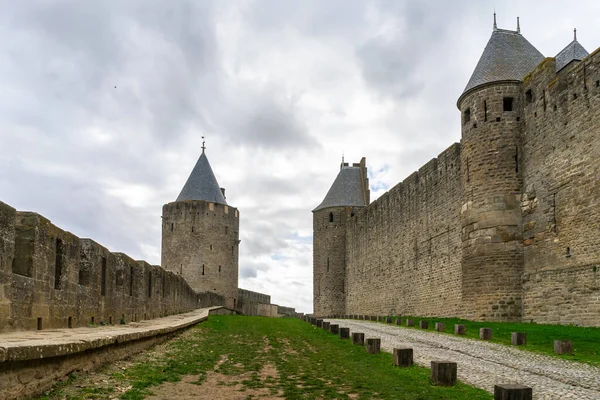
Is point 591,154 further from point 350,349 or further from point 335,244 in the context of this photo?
point 335,244

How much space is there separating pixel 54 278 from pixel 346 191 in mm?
36601

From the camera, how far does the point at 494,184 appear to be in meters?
19.5

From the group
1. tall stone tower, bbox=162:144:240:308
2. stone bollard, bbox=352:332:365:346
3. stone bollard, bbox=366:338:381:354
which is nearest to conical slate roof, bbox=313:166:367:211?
tall stone tower, bbox=162:144:240:308

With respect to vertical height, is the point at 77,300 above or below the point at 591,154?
below

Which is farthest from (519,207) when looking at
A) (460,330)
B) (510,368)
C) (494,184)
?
(510,368)

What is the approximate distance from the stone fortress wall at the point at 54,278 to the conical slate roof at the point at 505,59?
44.4 ft

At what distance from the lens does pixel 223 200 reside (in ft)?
156

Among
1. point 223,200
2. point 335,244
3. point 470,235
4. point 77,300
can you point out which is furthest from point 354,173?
point 77,300

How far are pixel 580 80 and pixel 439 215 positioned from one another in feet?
31.9

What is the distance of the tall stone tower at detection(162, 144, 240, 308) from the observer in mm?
44906

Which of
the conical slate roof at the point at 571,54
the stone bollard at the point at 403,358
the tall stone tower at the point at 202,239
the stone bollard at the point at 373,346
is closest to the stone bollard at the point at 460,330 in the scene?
the stone bollard at the point at 373,346

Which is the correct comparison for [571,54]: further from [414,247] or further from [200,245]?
[200,245]

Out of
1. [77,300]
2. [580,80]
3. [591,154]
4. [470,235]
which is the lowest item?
[77,300]

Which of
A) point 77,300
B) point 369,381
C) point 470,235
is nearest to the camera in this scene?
point 369,381
